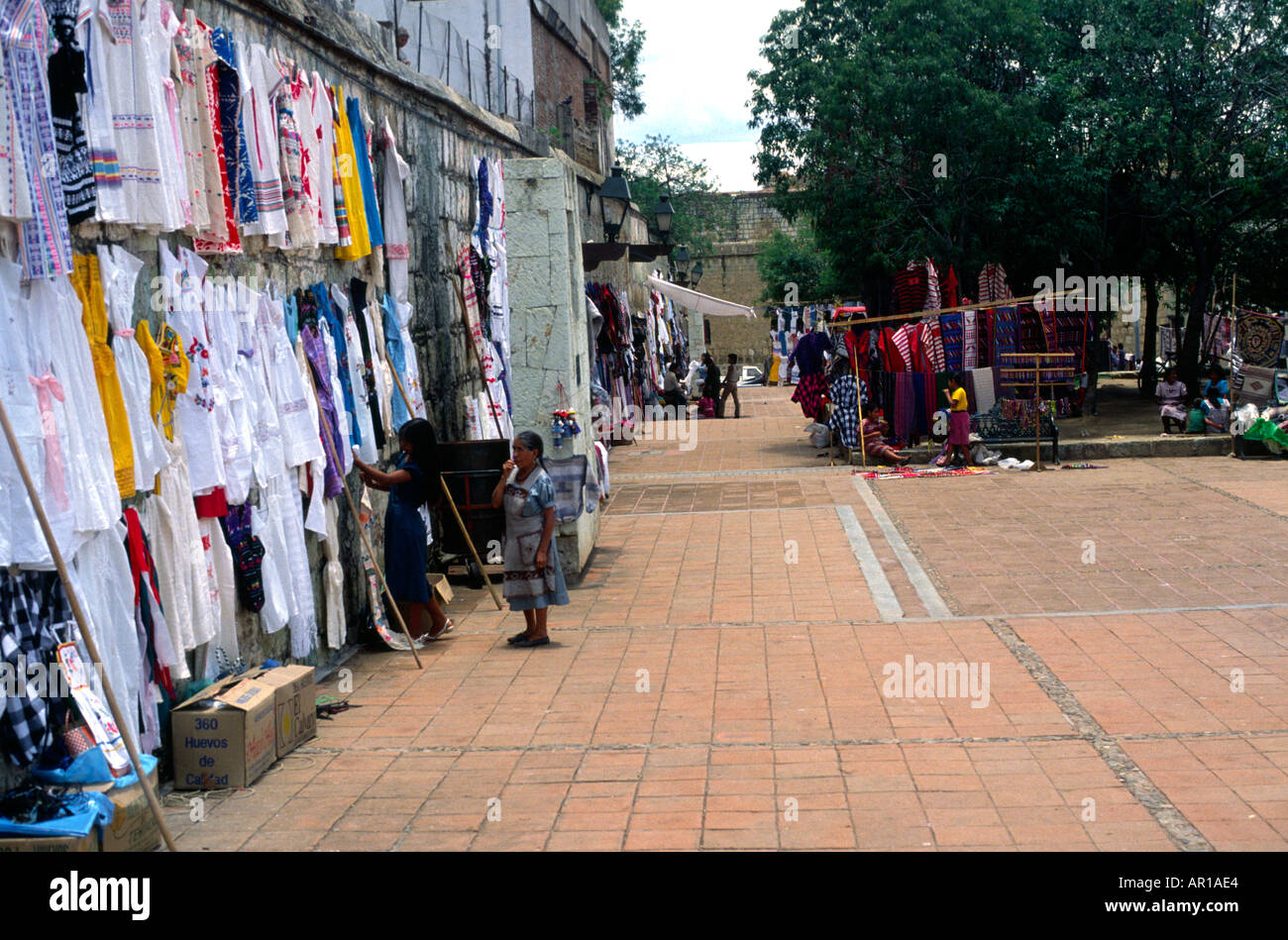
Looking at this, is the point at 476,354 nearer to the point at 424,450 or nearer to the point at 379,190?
the point at 379,190

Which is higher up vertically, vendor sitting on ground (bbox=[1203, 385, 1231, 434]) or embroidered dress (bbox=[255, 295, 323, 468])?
embroidered dress (bbox=[255, 295, 323, 468])

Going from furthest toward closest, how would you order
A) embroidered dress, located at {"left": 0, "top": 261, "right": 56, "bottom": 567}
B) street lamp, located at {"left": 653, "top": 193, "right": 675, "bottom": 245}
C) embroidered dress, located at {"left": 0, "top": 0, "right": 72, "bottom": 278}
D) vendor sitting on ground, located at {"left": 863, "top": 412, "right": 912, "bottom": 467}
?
street lamp, located at {"left": 653, "top": 193, "right": 675, "bottom": 245}
vendor sitting on ground, located at {"left": 863, "top": 412, "right": 912, "bottom": 467}
embroidered dress, located at {"left": 0, "top": 0, "right": 72, "bottom": 278}
embroidered dress, located at {"left": 0, "top": 261, "right": 56, "bottom": 567}

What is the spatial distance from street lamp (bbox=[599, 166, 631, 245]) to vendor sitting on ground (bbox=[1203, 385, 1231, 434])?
9.33 m

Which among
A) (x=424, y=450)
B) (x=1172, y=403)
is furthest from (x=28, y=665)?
(x=1172, y=403)

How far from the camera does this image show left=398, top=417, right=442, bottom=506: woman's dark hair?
8.59 meters

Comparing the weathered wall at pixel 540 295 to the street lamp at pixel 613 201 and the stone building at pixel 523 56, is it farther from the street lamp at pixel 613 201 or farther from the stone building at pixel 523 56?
the street lamp at pixel 613 201

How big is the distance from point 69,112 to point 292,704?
10.0 ft

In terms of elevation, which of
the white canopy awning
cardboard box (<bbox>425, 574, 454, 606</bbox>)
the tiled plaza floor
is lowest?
the tiled plaza floor

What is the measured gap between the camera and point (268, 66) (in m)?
7.22

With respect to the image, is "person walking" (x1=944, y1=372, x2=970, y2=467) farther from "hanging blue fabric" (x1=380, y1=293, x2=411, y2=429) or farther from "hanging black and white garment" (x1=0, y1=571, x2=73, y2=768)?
"hanging black and white garment" (x1=0, y1=571, x2=73, y2=768)

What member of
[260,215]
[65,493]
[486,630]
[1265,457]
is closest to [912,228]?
[1265,457]

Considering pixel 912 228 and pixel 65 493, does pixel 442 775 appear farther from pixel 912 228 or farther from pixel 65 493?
pixel 912 228

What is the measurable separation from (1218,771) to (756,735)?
7.13ft

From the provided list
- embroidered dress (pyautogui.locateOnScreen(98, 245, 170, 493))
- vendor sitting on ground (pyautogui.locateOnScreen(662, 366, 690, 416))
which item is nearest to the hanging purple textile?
embroidered dress (pyautogui.locateOnScreen(98, 245, 170, 493))
